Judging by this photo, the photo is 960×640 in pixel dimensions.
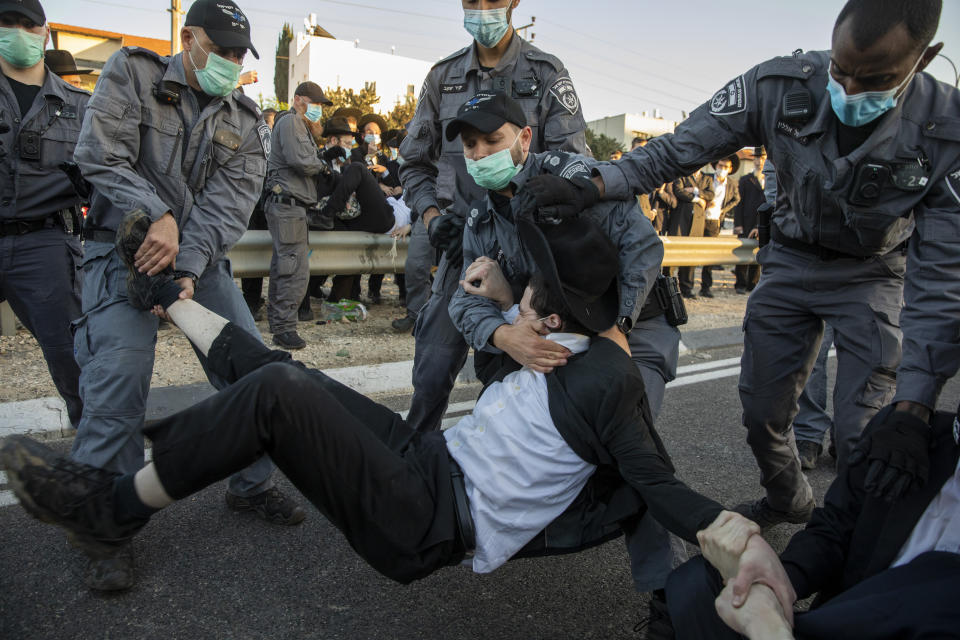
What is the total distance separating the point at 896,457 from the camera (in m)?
1.75

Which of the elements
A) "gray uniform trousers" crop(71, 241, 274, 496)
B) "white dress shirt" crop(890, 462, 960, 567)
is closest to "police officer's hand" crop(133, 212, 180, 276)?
"gray uniform trousers" crop(71, 241, 274, 496)

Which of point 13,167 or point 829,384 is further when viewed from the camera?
point 829,384

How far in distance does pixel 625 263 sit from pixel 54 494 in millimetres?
1953

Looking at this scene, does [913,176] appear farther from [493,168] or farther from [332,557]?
[332,557]

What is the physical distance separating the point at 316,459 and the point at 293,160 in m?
4.58

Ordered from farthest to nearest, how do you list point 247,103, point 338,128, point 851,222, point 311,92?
point 338,128 < point 311,92 < point 247,103 < point 851,222

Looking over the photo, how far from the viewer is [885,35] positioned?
2000 mm

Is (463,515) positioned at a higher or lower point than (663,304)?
lower

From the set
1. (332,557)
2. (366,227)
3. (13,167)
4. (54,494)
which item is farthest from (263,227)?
(54,494)

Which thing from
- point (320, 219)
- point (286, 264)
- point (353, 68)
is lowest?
point (286, 264)

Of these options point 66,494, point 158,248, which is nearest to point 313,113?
point 158,248

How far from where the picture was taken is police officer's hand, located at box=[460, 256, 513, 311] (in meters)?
2.66

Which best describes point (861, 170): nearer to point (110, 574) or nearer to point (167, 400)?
point (110, 574)

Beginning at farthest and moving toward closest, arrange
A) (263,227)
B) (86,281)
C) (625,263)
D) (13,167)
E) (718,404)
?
(263,227)
(718,404)
(13,167)
(86,281)
(625,263)
